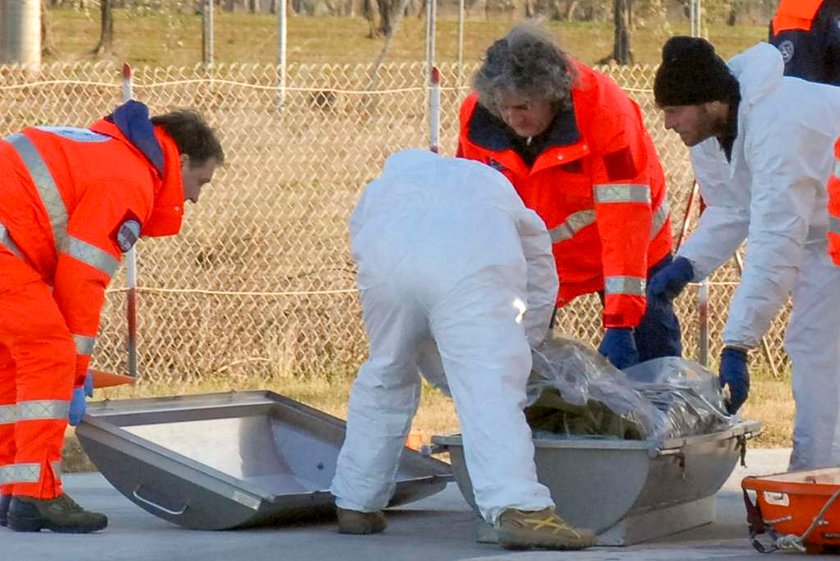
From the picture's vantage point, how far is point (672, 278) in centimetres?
638

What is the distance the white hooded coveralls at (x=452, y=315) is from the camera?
5270 millimetres

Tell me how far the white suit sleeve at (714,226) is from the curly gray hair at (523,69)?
844 millimetres

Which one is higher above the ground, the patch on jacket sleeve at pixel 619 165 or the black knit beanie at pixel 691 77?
the black knit beanie at pixel 691 77

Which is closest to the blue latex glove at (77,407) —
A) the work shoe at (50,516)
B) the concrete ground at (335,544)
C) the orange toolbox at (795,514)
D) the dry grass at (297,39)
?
the work shoe at (50,516)

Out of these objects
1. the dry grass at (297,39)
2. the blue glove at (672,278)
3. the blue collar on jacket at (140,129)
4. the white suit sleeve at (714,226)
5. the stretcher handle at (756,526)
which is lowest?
the dry grass at (297,39)

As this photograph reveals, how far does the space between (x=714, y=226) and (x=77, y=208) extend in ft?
7.86

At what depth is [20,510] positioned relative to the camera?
5.84 meters

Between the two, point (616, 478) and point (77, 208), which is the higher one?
point (77, 208)

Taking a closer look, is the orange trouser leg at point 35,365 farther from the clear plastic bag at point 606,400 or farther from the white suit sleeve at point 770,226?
the white suit sleeve at point 770,226

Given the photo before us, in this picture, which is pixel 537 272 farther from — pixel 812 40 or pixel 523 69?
pixel 812 40

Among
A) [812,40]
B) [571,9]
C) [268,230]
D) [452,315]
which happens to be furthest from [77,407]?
[571,9]

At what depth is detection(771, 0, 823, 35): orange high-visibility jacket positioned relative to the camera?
24.1 feet

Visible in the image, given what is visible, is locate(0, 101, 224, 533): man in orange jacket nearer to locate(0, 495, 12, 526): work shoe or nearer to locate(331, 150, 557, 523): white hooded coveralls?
locate(0, 495, 12, 526): work shoe

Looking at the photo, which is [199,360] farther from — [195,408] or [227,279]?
[195,408]
